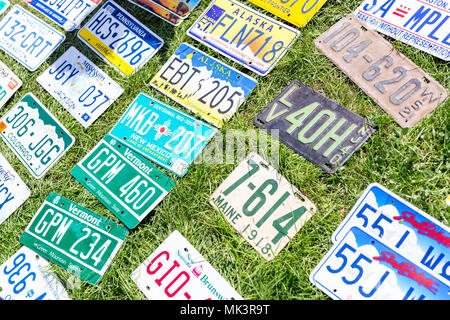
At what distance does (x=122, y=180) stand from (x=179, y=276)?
755mm

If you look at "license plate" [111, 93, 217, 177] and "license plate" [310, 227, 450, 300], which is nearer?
"license plate" [310, 227, 450, 300]

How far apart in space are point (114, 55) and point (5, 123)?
1.02 meters

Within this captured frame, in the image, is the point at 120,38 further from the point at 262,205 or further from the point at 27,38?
the point at 262,205

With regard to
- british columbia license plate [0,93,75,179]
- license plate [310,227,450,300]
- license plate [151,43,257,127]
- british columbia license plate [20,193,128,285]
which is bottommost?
british columbia license plate [20,193,128,285]

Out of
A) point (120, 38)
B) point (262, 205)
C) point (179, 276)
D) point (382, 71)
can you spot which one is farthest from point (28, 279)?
point (382, 71)

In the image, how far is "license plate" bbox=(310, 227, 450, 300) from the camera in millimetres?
1982

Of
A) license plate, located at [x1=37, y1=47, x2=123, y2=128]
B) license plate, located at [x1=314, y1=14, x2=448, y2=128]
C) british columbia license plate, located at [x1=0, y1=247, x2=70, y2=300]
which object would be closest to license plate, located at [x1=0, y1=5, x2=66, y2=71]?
license plate, located at [x1=37, y1=47, x2=123, y2=128]

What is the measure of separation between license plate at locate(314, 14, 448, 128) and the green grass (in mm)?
51

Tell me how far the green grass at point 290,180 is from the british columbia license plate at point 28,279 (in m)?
0.08

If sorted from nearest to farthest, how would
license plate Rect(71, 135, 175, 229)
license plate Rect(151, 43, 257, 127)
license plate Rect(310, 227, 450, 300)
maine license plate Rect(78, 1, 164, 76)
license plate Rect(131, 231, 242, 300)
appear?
1. license plate Rect(310, 227, 450, 300)
2. license plate Rect(131, 231, 242, 300)
3. license plate Rect(71, 135, 175, 229)
4. license plate Rect(151, 43, 257, 127)
5. maine license plate Rect(78, 1, 164, 76)

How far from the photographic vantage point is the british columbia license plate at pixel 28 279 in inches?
96.1

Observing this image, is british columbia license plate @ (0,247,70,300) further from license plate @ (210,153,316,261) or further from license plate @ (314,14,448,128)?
license plate @ (314,14,448,128)

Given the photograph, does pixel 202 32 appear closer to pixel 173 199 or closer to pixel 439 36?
pixel 173 199

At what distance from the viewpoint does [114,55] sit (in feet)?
9.91
